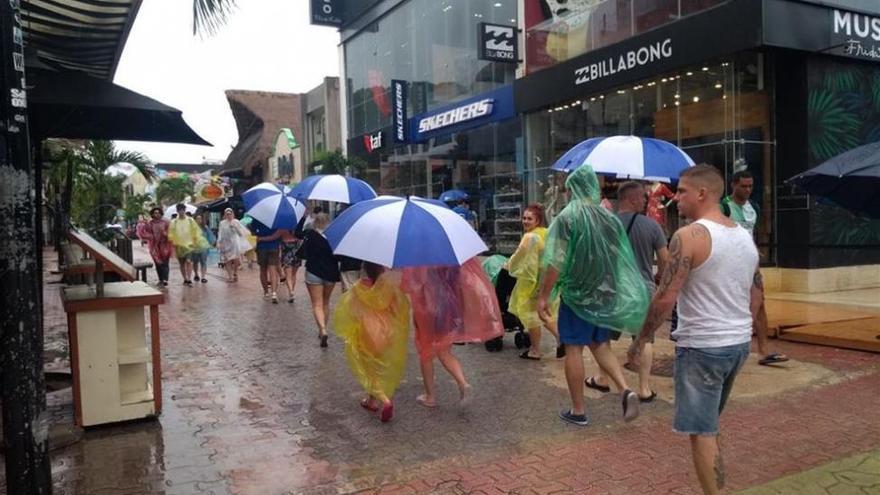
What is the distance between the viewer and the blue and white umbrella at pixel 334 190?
28.3 ft

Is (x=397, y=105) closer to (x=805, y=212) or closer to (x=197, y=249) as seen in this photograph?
(x=197, y=249)

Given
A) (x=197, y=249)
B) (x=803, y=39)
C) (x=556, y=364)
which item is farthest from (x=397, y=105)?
(x=556, y=364)

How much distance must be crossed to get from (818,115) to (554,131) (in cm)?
588

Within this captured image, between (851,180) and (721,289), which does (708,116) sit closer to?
(851,180)

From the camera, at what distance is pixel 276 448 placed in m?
4.55

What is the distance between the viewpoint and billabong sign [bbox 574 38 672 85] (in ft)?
38.2

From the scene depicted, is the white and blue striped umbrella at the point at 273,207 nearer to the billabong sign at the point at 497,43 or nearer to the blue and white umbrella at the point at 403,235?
the blue and white umbrella at the point at 403,235

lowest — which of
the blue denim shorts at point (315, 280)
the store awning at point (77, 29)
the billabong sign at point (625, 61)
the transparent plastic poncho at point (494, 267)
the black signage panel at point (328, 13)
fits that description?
the blue denim shorts at point (315, 280)

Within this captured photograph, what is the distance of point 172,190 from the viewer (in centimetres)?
6106

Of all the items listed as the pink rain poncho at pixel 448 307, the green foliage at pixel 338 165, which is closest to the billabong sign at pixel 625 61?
the pink rain poncho at pixel 448 307

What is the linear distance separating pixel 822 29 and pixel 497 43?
7324 mm

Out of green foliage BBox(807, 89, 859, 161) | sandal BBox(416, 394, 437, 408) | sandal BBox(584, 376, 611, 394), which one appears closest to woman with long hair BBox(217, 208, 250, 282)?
sandal BBox(416, 394, 437, 408)

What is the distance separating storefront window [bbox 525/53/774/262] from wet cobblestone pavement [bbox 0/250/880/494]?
16.5 ft

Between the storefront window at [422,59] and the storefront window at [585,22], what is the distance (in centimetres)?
95
